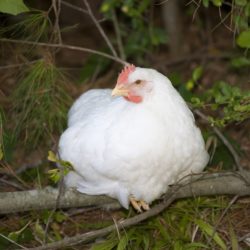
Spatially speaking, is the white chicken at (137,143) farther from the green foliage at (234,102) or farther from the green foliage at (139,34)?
the green foliage at (139,34)

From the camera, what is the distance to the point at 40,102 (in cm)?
336

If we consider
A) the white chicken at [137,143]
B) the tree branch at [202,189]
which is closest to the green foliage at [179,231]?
the tree branch at [202,189]

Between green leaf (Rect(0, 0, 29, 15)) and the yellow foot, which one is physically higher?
green leaf (Rect(0, 0, 29, 15))

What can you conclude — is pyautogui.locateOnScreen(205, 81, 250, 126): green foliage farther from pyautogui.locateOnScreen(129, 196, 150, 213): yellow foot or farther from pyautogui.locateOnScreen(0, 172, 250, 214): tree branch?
pyautogui.locateOnScreen(129, 196, 150, 213): yellow foot

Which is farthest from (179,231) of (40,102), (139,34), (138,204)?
(139,34)

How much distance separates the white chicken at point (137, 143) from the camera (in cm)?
254

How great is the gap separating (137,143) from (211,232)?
736 millimetres

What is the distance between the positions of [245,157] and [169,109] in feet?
3.91

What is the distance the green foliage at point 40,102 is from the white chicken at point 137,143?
22.8 inches

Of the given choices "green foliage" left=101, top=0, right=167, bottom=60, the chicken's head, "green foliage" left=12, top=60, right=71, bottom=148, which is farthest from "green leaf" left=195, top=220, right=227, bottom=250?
"green foliage" left=101, top=0, right=167, bottom=60

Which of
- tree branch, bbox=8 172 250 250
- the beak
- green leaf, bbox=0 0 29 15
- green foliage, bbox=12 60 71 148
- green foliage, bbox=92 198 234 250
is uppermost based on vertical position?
green leaf, bbox=0 0 29 15

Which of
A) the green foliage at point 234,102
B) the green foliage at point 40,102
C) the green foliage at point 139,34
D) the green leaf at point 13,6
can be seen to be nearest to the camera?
the green leaf at point 13,6

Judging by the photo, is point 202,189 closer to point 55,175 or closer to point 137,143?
point 137,143

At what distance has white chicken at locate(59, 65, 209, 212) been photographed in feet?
8.34
